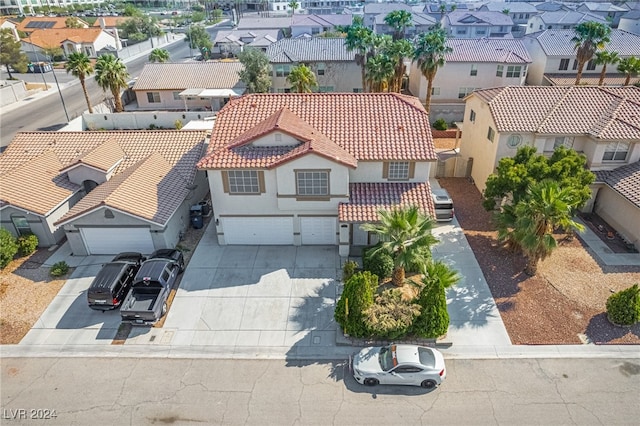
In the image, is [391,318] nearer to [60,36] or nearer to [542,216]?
[542,216]

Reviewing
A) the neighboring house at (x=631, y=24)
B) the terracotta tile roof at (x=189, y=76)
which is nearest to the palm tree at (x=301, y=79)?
the terracotta tile roof at (x=189, y=76)

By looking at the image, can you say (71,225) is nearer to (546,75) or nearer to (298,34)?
(546,75)

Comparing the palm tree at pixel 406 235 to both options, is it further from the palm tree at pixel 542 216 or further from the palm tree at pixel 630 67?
the palm tree at pixel 630 67

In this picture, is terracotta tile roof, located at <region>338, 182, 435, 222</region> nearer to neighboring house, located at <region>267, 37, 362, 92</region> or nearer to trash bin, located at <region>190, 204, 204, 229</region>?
trash bin, located at <region>190, 204, 204, 229</region>

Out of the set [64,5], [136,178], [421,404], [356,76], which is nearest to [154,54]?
[356,76]

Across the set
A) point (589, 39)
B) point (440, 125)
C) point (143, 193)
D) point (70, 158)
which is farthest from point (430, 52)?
→ point (70, 158)

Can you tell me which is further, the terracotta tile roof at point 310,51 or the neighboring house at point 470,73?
the terracotta tile roof at point 310,51
